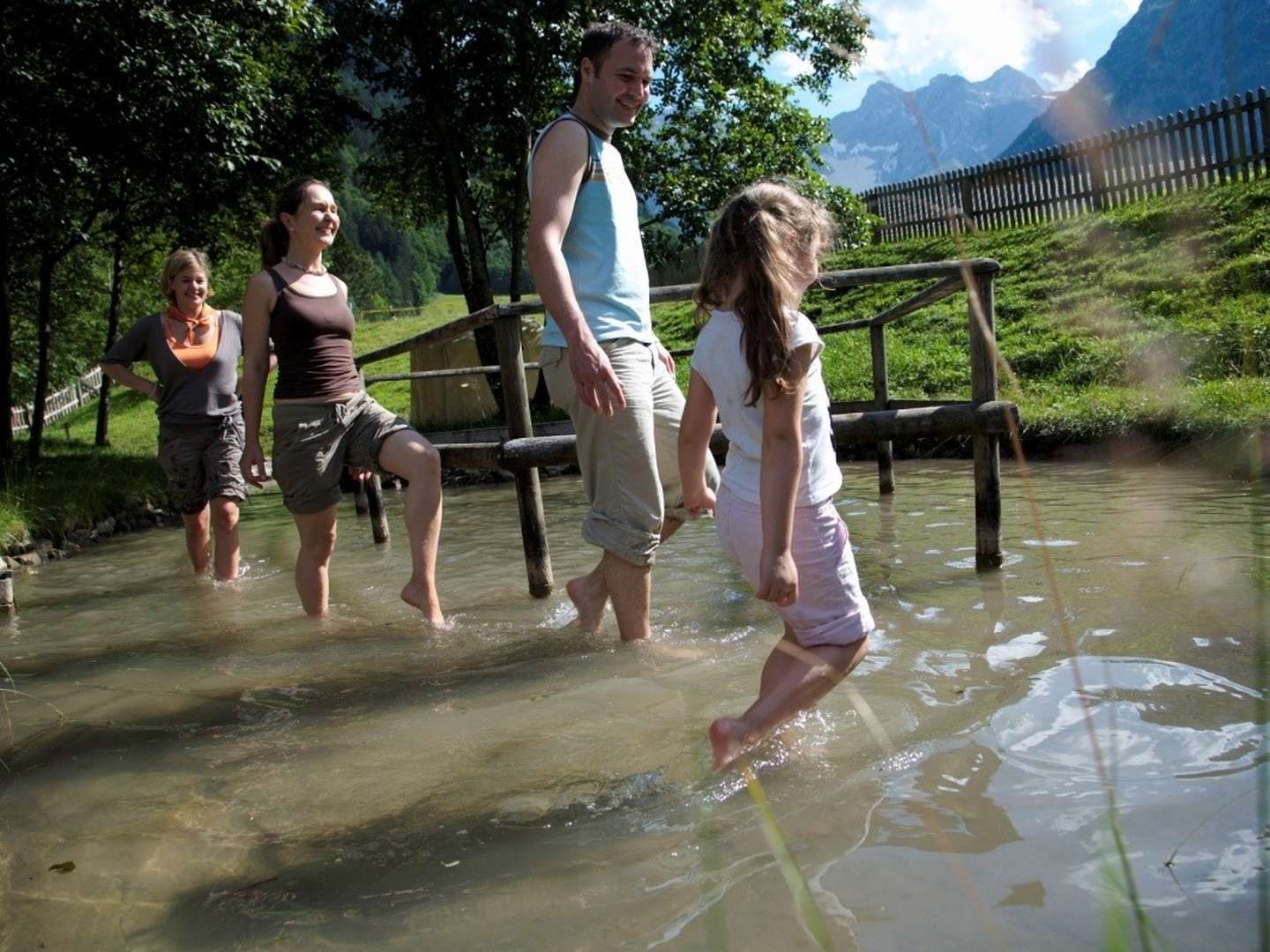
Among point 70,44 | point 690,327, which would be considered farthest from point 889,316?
point 690,327

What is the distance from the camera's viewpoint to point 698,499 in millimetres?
3070

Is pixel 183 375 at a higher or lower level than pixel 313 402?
higher

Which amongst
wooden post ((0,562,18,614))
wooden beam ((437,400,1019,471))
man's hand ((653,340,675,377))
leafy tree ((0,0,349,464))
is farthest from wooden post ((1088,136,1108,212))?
wooden post ((0,562,18,614))

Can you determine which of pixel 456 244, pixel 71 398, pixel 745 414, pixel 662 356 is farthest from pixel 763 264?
pixel 71 398

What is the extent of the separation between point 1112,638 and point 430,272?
270 feet

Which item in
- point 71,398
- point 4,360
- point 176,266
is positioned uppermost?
point 71,398

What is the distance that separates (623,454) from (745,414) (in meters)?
0.98

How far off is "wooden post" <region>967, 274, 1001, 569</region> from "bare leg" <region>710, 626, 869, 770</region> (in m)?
2.33

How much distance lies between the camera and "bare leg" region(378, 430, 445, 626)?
4.49 m

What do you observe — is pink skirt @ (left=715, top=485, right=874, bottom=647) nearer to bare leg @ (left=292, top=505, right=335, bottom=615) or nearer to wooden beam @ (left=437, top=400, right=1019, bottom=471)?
wooden beam @ (left=437, top=400, right=1019, bottom=471)

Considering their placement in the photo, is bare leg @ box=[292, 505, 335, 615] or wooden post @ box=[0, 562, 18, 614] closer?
bare leg @ box=[292, 505, 335, 615]

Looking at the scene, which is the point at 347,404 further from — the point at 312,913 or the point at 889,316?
the point at 889,316

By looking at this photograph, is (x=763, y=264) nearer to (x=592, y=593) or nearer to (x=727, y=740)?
(x=727, y=740)

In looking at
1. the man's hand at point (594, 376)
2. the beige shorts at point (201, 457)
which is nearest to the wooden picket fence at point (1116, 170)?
the beige shorts at point (201, 457)
